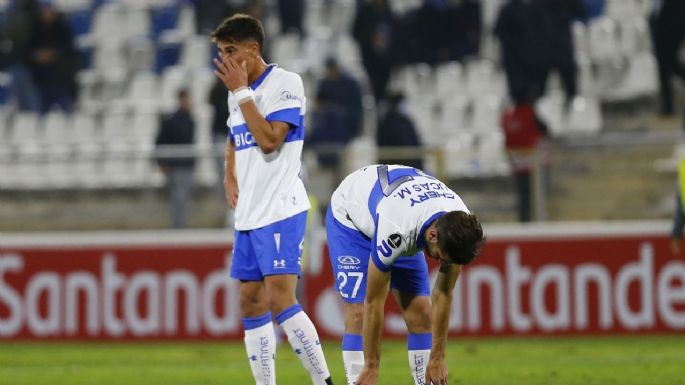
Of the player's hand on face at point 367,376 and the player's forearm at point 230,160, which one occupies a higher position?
the player's forearm at point 230,160

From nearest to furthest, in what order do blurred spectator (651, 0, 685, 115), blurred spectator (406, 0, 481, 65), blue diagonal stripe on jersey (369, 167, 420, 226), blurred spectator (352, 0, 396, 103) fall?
blue diagonal stripe on jersey (369, 167, 420, 226), blurred spectator (651, 0, 685, 115), blurred spectator (352, 0, 396, 103), blurred spectator (406, 0, 481, 65)

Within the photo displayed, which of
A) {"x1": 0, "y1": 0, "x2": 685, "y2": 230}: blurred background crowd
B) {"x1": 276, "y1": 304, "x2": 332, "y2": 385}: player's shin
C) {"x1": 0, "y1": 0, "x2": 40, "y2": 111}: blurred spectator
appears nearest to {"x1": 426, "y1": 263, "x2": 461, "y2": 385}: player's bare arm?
{"x1": 276, "y1": 304, "x2": 332, "y2": 385}: player's shin

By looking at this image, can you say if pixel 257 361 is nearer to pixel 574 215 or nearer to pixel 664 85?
pixel 574 215

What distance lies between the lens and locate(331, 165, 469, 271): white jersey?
7715mm

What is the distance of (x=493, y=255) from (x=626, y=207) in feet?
5.03

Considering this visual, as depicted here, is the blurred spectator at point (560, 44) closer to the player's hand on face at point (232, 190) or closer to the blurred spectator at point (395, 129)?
the blurred spectator at point (395, 129)

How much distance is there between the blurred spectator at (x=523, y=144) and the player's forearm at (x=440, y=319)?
8052 mm

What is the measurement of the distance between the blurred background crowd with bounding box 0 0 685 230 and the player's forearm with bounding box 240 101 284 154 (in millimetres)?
7236

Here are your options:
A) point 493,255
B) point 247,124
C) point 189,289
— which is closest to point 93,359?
point 189,289

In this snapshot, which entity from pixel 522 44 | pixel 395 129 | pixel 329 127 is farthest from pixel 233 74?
pixel 522 44

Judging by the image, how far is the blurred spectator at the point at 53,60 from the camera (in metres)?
21.5

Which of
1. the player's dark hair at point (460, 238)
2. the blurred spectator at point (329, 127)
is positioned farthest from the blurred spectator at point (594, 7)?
the player's dark hair at point (460, 238)

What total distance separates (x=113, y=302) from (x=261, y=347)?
8.33m

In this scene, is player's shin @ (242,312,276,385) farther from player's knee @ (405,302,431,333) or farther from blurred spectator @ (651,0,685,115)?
blurred spectator @ (651,0,685,115)
